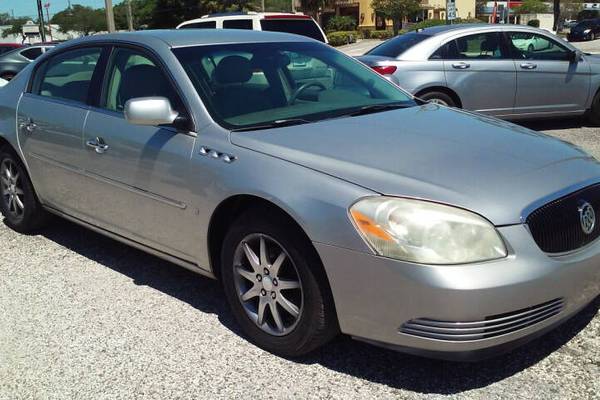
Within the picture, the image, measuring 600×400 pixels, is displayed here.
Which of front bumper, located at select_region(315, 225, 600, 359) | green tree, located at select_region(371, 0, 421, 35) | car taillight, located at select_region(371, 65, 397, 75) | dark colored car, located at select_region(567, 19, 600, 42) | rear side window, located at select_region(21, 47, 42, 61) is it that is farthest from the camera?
green tree, located at select_region(371, 0, 421, 35)

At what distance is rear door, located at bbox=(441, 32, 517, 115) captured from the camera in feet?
28.4

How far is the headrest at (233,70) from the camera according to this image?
3.80 metres

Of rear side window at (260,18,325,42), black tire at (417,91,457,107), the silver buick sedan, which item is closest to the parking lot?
the silver buick sedan

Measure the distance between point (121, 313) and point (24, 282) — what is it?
998 mm

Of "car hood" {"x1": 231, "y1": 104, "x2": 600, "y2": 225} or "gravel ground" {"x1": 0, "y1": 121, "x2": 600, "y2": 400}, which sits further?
"gravel ground" {"x1": 0, "y1": 121, "x2": 600, "y2": 400}

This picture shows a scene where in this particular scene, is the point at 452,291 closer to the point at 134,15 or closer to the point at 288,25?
the point at 288,25

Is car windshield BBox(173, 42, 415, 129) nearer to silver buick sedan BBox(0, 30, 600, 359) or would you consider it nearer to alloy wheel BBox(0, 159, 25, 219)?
silver buick sedan BBox(0, 30, 600, 359)

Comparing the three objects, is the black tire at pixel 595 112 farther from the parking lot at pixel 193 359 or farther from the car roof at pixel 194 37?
the parking lot at pixel 193 359

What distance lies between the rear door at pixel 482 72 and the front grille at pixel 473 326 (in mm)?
6334

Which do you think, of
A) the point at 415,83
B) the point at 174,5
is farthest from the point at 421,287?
the point at 174,5

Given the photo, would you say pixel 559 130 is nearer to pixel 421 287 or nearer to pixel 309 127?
pixel 309 127

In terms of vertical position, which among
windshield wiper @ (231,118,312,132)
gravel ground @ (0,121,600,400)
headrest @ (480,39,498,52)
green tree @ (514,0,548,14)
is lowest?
gravel ground @ (0,121,600,400)

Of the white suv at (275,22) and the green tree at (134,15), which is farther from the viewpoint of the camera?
the green tree at (134,15)

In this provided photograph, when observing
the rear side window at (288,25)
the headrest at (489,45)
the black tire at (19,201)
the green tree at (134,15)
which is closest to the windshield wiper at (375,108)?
the black tire at (19,201)
